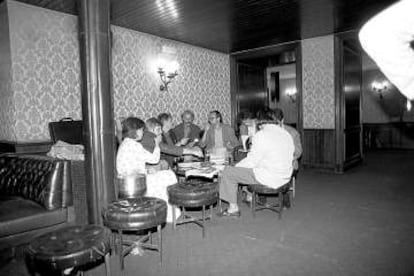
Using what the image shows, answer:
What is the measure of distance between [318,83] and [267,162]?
12.4 ft

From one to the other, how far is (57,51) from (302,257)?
4.37 m

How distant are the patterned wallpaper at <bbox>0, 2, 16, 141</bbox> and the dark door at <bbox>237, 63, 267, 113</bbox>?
5165 millimetres

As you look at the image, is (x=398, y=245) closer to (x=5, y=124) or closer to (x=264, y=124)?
(x=264, y=124)

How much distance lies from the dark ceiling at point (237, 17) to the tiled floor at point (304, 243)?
295 centimetres

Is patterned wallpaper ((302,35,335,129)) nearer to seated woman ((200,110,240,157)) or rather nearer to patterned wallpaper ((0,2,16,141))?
seated woman ((200,110,240,157))

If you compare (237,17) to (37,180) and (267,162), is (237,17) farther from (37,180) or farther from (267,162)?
(37,180)

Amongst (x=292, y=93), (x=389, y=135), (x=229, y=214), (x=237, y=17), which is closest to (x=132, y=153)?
(x=229, y=214)

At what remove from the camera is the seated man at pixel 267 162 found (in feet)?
11.5

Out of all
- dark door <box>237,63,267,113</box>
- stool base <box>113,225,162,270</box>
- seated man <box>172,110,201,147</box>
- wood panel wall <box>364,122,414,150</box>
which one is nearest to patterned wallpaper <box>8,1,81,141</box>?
seated man <box>172,110,201,147</box>

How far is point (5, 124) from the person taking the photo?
4.38m

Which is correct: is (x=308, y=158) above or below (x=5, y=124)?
below

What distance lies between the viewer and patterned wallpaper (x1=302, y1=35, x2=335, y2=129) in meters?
6.37

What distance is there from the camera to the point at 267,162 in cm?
351

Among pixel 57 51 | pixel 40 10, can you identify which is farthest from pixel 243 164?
pixel 40 10
